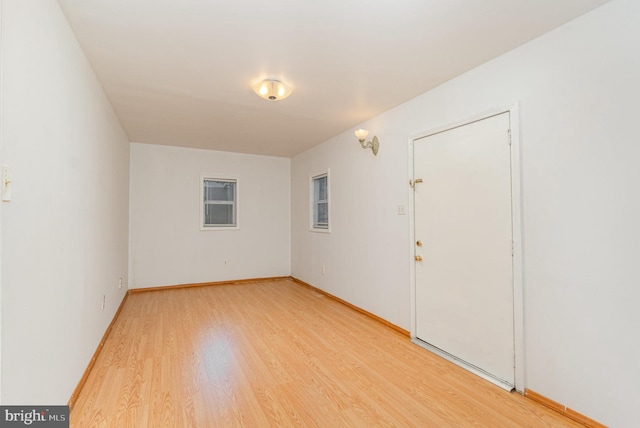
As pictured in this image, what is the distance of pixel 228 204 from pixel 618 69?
5.36m

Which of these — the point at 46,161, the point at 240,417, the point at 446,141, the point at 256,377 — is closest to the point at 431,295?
the point at 446,141

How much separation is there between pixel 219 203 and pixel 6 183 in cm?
455

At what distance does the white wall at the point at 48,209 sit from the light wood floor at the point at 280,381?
384 millimetres

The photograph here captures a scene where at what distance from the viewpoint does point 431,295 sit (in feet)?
9.45

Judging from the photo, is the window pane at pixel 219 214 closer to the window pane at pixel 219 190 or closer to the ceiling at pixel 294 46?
the window pane at pixel 219 190

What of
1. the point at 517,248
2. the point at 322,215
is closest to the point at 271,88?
the point at 517,248

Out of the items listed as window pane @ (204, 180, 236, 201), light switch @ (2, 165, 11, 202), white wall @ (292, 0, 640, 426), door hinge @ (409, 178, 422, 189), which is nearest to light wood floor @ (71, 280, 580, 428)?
white wall @ (292, 0, 640, 426)

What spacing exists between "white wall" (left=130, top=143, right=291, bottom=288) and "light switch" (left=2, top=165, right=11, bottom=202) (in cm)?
415

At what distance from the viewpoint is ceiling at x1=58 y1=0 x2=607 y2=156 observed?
5.84 ft

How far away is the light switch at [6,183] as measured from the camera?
3.75 feet

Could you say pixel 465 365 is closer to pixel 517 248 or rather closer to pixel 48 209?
pixel 517 248

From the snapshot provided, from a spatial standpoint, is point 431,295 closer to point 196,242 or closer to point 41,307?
point 41,307

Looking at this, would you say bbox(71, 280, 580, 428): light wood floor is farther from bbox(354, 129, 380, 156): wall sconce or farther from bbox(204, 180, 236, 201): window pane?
Answer: bbox(204, 180, 236, 201): window pane

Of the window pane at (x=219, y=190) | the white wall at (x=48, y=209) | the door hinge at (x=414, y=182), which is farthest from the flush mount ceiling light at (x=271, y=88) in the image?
the window pane at (x=219, y=190)
